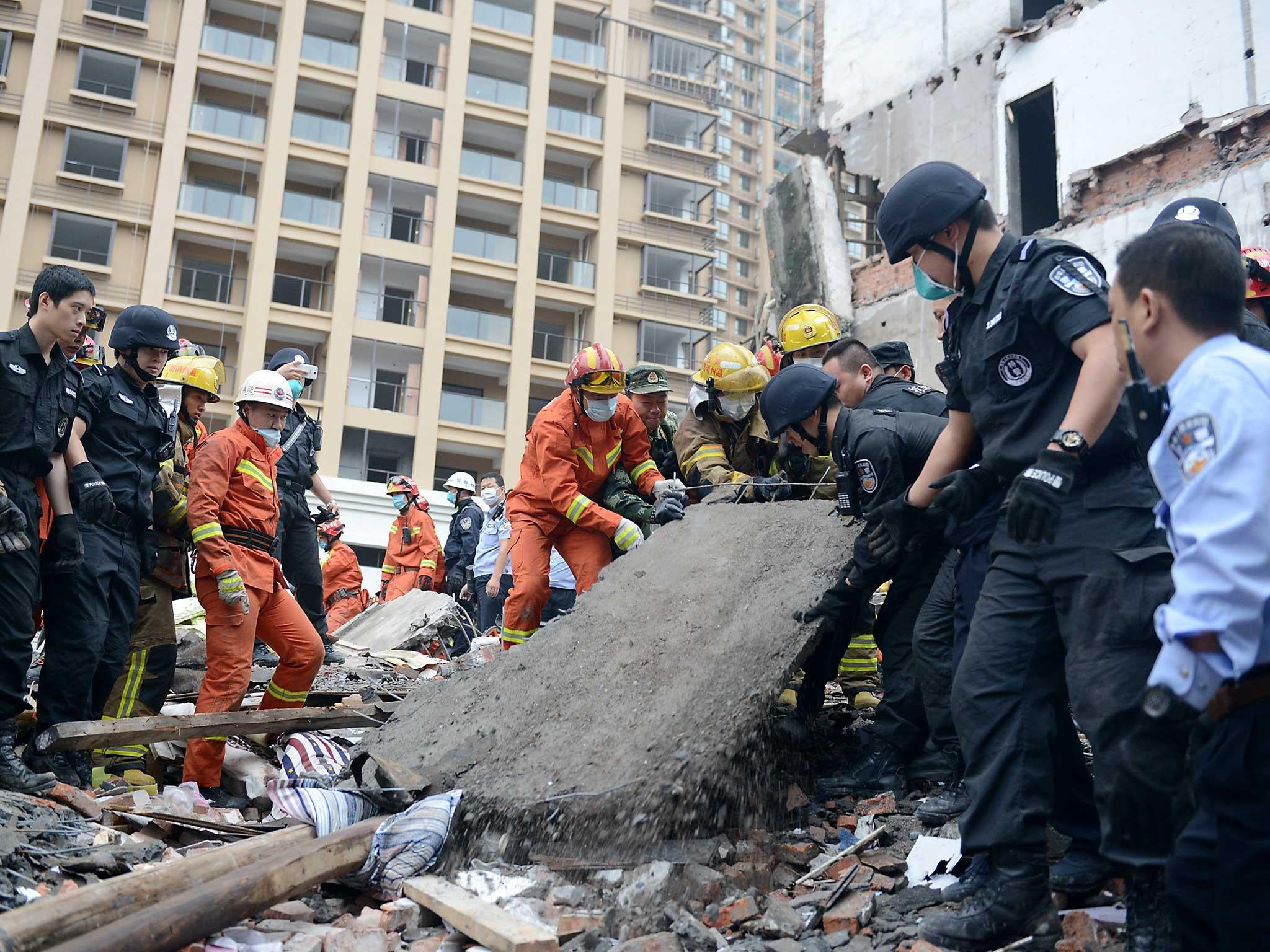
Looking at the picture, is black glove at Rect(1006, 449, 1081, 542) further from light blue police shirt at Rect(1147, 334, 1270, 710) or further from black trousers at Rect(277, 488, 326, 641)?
black trousers at Rect(277, 488, 326, 641)

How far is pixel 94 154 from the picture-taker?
27219 mm

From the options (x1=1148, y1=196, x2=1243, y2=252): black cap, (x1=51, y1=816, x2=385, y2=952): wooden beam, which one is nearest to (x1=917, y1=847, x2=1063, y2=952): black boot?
(x1=51, y1=816, x2=385, y2=952): wooden beam

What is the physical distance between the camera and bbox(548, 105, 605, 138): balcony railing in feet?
103

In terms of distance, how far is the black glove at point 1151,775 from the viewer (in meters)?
1.95

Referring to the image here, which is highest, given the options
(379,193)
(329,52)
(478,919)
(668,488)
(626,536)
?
(329,52)

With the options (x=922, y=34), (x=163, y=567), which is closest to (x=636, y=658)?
(x=163, y=567)

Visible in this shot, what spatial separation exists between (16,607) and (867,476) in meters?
3.51

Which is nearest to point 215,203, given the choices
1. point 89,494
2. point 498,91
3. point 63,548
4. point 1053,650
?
point 498,91

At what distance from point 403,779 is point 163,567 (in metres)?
2.43

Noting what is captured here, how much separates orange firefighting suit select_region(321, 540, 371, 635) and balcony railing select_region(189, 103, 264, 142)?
19.8 meters

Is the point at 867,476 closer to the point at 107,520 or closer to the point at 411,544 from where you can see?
the point at 107,520

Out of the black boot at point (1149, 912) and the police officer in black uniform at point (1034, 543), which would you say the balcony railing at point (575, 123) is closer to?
the police officer in black uniform at point (1034, 543)

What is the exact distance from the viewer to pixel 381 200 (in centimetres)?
2919

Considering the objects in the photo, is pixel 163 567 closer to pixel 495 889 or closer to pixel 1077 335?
pixel 495 889
